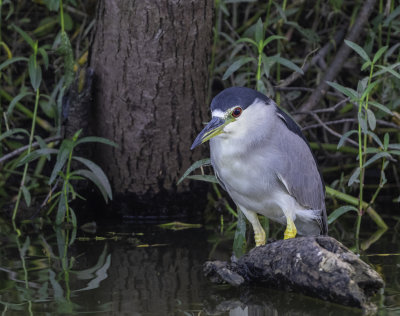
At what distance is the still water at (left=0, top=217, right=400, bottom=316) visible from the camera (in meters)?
3.61

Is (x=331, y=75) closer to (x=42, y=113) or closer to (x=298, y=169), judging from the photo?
(x=298, y=169)

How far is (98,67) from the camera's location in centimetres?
543

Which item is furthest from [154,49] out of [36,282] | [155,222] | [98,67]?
[36,282]

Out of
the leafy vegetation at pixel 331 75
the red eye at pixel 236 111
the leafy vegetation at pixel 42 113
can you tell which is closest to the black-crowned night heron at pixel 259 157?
the red eye at pixel 236 111

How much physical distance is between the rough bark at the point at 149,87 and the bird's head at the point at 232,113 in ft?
4.04

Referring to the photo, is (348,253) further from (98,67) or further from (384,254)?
(98,67)

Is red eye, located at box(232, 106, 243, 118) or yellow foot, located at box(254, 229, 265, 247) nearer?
red eye, located at box(232, 106, 243, 118)

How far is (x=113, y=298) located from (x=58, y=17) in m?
3.36

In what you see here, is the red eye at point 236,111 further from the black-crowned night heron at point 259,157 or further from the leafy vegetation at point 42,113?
the leafy vegetation at point 42,113

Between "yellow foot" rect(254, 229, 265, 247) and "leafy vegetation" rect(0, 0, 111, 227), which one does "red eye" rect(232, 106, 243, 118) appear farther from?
"leafy vegetation" rect(0, 0, 111, 227)

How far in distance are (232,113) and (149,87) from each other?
4.54ft

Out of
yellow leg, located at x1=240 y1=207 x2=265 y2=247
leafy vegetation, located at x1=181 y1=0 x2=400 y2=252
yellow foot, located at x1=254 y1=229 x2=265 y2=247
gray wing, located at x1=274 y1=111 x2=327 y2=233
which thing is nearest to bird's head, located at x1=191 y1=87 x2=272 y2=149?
gray wing, located at x1=274 y1=111 x2=327 y2=233

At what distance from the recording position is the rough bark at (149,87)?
517cm

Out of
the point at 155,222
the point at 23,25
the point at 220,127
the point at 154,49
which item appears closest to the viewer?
the point at 220,127
